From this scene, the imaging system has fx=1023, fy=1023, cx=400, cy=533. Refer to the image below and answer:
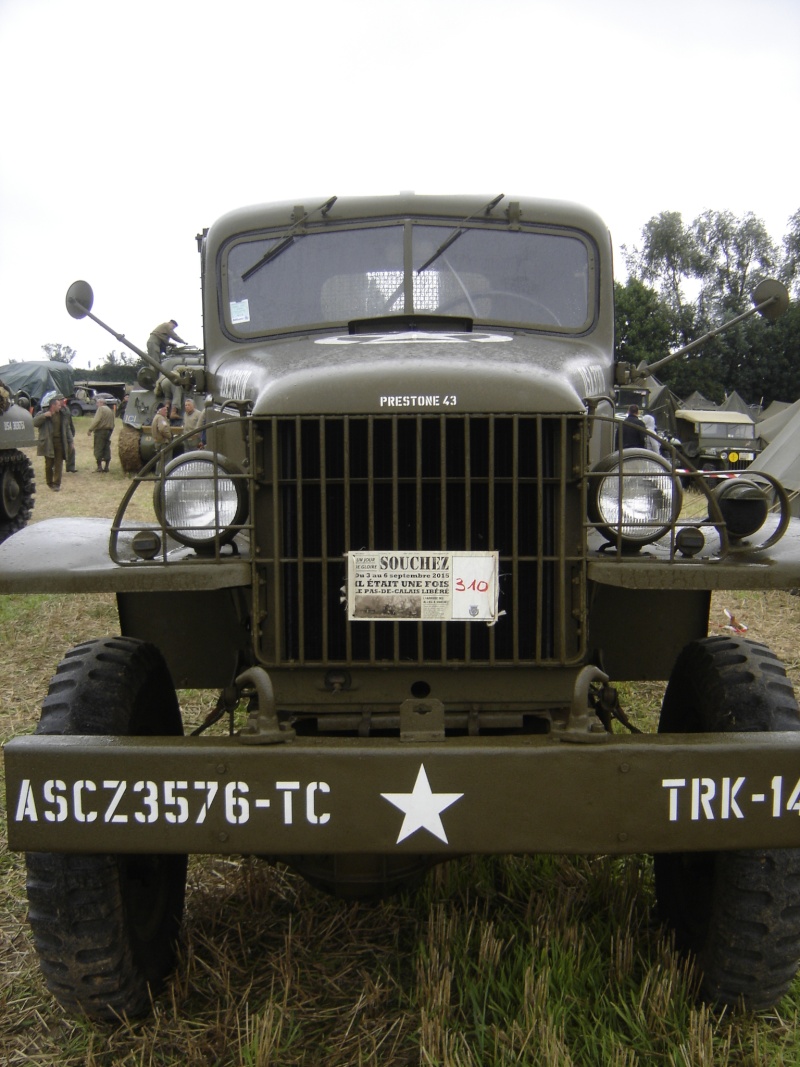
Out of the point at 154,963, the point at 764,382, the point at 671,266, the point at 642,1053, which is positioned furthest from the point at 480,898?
Result: the point at 671,266

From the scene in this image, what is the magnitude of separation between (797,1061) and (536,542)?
1383 mm

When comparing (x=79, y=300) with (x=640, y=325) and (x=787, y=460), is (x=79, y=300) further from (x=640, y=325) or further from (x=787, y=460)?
(x=640, y=325)

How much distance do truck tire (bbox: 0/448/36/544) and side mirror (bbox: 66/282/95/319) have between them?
807 centimetres

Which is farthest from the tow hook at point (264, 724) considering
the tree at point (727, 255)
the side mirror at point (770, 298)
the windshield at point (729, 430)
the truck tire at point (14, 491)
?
the tree at point (727, 255)

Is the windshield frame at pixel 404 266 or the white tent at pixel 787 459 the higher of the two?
the windshield frame at pixel 404 266

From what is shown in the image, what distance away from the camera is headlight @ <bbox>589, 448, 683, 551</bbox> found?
2.56m

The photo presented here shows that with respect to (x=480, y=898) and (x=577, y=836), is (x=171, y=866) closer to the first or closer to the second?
(x=480, y=898)

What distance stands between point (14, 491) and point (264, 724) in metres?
10.3

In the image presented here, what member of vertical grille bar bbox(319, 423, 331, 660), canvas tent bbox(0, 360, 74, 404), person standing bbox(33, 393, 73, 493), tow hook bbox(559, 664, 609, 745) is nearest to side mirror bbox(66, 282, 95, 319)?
vertical grille bar bbox(319, 423, 331, 660)

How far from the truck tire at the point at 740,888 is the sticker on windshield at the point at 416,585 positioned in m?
0.72

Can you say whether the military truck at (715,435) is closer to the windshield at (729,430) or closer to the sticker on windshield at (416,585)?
the windshield at (729,430)

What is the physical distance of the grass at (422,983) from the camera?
2492 mm

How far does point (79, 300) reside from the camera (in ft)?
12.9

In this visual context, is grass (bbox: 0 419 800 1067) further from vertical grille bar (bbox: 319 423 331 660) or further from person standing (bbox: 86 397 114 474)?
person standing (bbox: 86 397 114 474)
